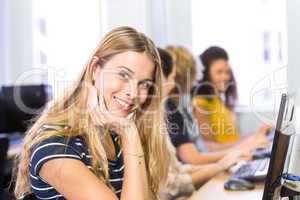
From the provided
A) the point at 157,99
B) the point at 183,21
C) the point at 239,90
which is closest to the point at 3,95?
the point at 183,21

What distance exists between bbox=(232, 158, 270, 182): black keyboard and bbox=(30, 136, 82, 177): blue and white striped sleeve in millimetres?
943

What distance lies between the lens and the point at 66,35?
9.92 ft

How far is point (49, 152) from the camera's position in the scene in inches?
42.6

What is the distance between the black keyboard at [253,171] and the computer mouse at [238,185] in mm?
54

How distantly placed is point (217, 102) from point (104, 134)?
1849 millimetres

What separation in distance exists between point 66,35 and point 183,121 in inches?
45.8

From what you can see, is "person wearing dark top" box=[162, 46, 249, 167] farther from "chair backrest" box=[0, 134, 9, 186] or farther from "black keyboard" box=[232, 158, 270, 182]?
"chair backrest" box=[0, 134, 9, 186]

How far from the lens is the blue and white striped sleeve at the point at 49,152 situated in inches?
42.6

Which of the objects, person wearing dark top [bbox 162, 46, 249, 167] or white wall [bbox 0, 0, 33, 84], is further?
white wall [bbox 0, 0, 33, 84]

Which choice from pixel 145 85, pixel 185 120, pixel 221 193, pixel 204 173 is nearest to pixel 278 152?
pixel 145 85

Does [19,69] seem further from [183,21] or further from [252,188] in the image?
[252,188]

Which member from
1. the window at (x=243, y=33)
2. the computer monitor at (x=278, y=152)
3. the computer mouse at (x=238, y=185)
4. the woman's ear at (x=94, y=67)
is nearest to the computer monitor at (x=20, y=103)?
the window at (x=243, y=33)

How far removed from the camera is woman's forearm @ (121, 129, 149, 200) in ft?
3.67

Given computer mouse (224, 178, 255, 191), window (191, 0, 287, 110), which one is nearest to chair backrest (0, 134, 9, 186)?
computer mouse (224, 178, 255, 191)
